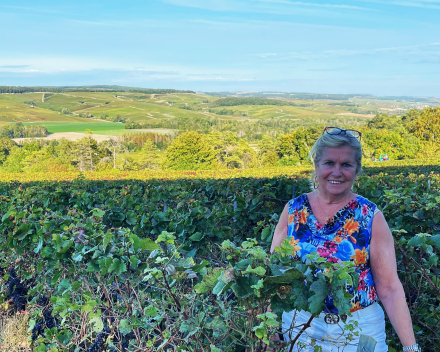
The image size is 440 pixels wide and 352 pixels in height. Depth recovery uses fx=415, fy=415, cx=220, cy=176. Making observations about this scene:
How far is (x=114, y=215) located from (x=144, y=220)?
614 mm

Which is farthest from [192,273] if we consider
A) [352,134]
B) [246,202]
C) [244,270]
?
[246,202]

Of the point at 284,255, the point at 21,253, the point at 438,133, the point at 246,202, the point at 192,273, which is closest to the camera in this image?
the point at 284,255

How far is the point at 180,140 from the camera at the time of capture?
90812 millimetres

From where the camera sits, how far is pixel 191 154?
9012 cm

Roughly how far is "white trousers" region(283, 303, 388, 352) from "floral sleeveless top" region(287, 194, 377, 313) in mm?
54

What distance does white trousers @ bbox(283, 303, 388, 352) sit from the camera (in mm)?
1946

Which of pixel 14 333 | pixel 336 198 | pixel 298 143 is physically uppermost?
pixel 336 198

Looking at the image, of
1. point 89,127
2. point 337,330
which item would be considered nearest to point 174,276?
point 337,330

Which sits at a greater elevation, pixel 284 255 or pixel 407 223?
pixel 284 255

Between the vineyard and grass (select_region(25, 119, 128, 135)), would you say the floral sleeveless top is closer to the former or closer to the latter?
the vineyard

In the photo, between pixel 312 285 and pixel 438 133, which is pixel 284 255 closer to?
pixel 312 285

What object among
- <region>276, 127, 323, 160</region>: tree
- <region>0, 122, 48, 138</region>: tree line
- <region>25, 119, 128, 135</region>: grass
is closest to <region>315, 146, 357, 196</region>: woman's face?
<region>276, 127, 323, 160</region>: tree

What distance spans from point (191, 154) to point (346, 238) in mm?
88381

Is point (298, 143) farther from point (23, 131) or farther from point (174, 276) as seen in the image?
point (23, 131)
